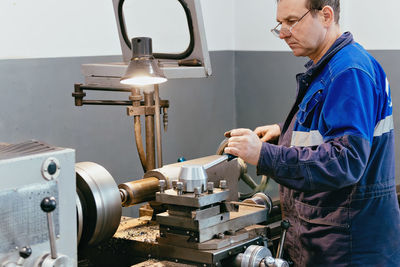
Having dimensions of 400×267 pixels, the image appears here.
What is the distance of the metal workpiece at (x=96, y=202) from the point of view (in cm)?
125

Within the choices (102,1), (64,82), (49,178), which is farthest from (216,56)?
(49,178)

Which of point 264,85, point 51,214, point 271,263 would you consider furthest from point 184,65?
point 264,85

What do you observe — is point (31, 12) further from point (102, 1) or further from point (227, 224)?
point (227, 224)

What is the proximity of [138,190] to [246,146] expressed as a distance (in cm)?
31

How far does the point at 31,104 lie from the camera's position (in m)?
2.33

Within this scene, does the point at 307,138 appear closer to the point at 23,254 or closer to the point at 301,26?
the point at 301,26

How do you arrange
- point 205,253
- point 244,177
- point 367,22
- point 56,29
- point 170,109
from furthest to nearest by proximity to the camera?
point 170,109 → point 367,22 → point 56,29 → point 244,177 → point 205,253

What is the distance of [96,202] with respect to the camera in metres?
1.25

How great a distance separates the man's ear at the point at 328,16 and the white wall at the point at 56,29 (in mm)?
1358

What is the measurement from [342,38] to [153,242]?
2.31ft

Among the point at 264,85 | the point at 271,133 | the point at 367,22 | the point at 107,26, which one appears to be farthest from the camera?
the point at 264,85

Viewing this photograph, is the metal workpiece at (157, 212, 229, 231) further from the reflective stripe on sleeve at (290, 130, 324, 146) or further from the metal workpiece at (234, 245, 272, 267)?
the reflective stripe on sleeve at (290, 130, 324, 146)

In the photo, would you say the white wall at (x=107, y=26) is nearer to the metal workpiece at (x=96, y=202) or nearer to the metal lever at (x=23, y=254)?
the metal workpiece at (x=96, y=202)

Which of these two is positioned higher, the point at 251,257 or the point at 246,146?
the point at 246,146
